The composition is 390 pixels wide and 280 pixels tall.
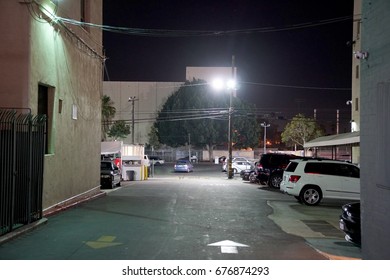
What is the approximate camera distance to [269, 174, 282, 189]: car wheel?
25.5 m

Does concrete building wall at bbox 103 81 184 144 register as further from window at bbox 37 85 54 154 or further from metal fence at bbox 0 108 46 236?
metal fence at bbox 0 108 46 236

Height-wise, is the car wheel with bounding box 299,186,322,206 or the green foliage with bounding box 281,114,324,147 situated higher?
the green foliage with bounding box 281,114,324,147

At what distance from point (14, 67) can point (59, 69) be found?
8.14 ft

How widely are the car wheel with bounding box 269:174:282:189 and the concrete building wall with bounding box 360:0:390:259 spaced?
59.3 ft

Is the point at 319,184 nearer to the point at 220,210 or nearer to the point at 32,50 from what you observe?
the point at 220,210

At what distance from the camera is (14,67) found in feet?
37.2

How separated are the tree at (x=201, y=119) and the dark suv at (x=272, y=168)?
39.9 meters

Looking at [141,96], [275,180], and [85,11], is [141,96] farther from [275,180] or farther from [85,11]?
[85,11]

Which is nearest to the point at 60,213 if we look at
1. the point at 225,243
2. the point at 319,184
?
the point at 225,243

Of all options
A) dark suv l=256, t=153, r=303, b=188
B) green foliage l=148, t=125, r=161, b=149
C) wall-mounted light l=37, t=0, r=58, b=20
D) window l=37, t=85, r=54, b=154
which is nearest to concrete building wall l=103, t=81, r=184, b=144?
green foliage l=148, t=125, r=161, b=149

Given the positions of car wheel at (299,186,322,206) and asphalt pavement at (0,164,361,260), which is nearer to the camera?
asphalt pavement at (0,164,361,260)

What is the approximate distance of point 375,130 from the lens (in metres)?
6.87

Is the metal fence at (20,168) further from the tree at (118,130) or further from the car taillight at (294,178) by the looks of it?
the tree at (118,130)

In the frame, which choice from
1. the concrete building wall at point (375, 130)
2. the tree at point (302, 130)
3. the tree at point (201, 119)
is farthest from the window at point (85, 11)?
the tree at point (302, 130)
